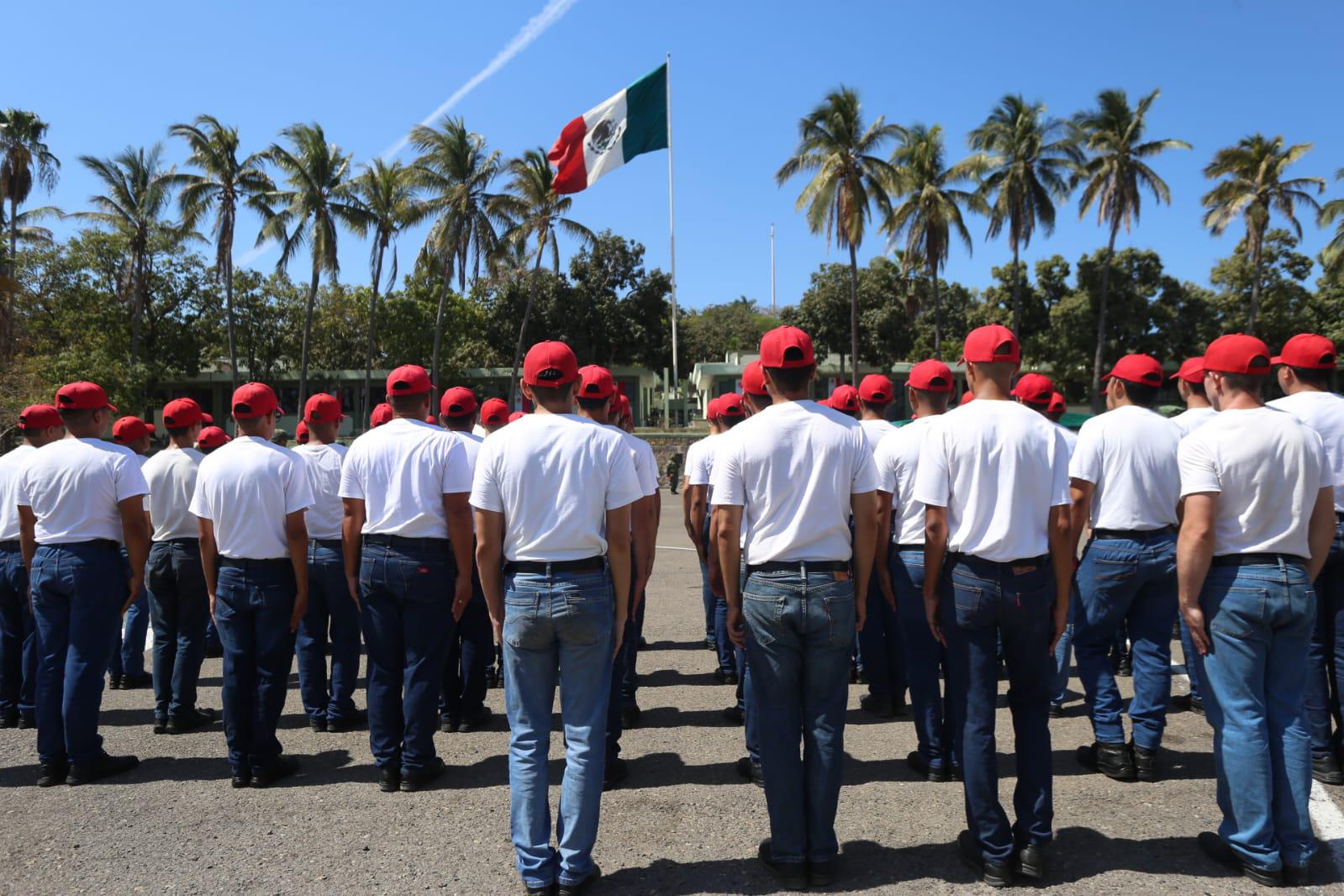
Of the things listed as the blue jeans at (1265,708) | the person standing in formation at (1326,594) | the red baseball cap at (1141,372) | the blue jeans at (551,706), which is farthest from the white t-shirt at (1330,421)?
the blue jeans at (551,706)

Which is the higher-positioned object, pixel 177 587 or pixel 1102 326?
pixel 1102 326

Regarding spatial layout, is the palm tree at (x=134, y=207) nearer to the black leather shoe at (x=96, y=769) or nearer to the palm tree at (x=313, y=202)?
the palm tree at (x=313, y=202)

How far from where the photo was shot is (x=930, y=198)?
1367 inches

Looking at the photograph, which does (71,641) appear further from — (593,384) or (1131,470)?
(1131,470)

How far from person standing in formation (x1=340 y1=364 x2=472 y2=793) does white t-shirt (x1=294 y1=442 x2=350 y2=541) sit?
1.09 m

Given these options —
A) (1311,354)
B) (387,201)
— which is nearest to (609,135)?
(1311,354)

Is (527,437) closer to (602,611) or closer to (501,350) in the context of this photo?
(602,611)

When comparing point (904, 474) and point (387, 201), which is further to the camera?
point (387, 201)

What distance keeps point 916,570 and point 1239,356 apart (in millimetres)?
1812

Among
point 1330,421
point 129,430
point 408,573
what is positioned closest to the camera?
point 408,573

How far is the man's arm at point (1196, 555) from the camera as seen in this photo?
3.40 metres

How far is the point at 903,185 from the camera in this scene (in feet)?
110

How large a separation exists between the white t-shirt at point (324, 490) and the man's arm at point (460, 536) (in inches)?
52.6

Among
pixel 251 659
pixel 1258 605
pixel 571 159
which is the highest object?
pixel 571 159
